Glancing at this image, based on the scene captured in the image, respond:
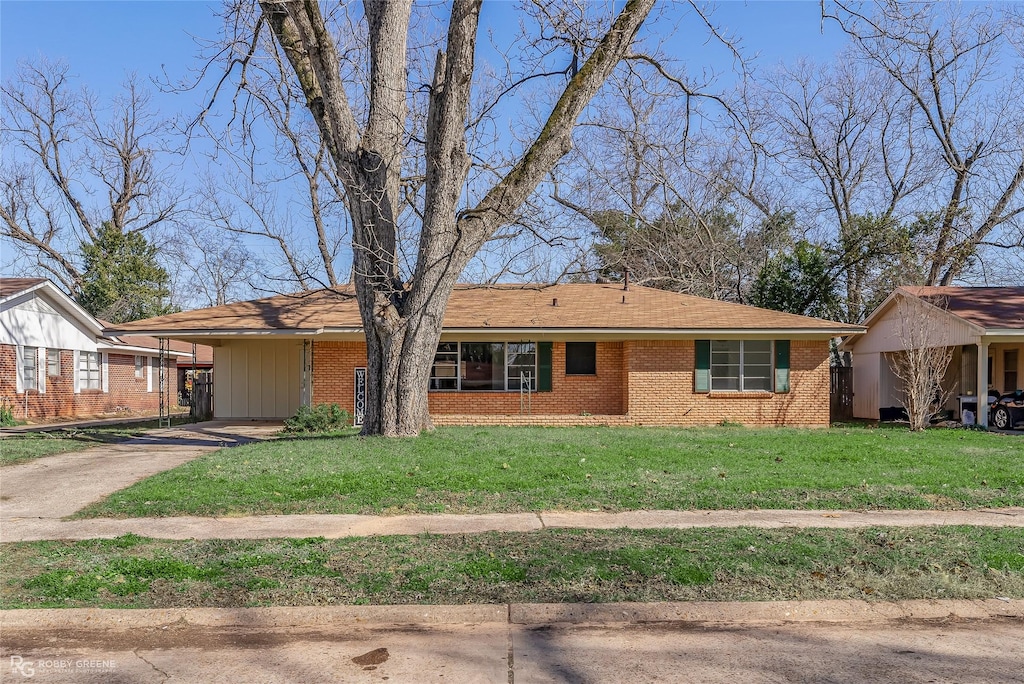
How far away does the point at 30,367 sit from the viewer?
24891mm

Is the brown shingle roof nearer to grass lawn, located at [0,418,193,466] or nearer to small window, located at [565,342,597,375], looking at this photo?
grass lawn, located at [0,418,193,466]

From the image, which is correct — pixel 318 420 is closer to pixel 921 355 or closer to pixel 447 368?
pixel 447 368

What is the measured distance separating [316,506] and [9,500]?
13.3 feet

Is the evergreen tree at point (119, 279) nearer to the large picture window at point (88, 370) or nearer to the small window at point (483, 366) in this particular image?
the large picture window at point (88, 370)

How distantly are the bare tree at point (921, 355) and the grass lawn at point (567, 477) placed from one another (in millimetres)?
3910

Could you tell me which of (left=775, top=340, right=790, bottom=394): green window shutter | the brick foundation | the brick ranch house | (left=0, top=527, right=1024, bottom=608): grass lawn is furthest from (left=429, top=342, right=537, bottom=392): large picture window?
(left=0, top=527, right=1024, bottom=608): grass lawn

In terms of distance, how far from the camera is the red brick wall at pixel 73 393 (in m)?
23.9

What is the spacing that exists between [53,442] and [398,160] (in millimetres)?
9113

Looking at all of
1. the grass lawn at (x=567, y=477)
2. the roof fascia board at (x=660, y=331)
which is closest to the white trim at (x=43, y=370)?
the roof fascia board at (x=660, y=331)

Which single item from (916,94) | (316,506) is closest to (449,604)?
(316,506)

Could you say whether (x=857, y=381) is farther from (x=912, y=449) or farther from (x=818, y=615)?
(x=818, y=615)

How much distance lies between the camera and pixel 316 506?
8883 millimetres

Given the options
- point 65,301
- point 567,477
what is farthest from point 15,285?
point 567,477

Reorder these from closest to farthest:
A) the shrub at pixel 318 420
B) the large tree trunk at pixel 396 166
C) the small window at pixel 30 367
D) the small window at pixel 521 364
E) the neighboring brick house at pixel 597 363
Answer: the large tree trunk at pixel 396 166 < the shrub at pixel 318 420 < the neighboring brick house at pixel 597 363 < the small window at pixel 521 364 < the small window at pixel 30 367
